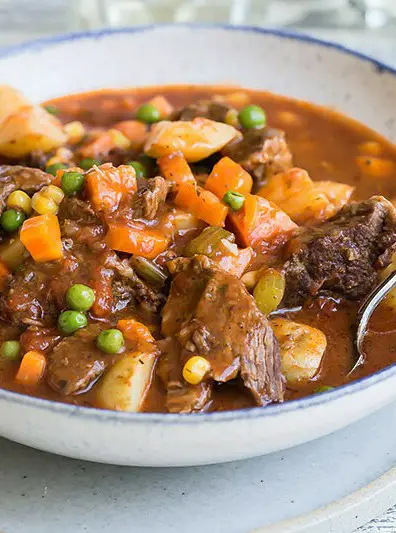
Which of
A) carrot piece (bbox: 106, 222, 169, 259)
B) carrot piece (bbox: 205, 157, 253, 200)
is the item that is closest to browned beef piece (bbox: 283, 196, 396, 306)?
carrot piece (bbox: 205, 157, 253, 200)

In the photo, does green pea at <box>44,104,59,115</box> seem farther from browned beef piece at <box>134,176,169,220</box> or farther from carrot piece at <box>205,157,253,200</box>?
browned beef piece at <box>134,176,169,220</box>

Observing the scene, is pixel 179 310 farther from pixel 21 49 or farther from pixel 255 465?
pixel 21 49

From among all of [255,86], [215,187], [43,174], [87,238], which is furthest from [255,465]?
[255,86]

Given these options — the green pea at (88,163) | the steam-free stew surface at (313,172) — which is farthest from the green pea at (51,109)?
the green pea at (88,163)

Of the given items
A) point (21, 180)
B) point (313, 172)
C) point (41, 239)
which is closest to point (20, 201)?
point (21, 180)

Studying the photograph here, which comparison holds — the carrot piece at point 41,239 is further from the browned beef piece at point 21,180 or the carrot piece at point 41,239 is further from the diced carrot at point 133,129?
the diced carrot at point 133,129

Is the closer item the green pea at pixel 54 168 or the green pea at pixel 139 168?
the green pea at pixel 139 168
